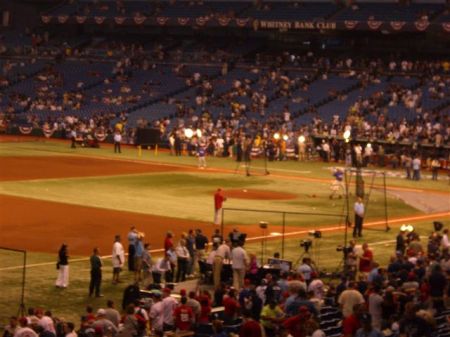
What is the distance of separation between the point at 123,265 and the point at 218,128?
135 ft

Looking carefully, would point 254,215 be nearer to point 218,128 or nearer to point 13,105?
point 218,128

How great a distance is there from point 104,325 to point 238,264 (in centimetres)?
759

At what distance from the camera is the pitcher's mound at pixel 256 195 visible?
49.4 meters

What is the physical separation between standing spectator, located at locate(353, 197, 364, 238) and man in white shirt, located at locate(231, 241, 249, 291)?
34.7ft

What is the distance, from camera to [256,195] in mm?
50125

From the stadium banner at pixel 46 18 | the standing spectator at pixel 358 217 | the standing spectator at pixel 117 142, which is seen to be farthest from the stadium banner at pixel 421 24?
the standing spectator at pixel 358 217

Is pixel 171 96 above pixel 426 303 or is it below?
above

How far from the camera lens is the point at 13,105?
86.6 m

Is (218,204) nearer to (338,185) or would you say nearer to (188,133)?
(338,185)

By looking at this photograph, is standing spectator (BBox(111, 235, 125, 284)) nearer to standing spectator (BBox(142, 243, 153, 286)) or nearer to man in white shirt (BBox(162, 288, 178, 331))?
standing spectator (BBox(142, 243, 153, 286))

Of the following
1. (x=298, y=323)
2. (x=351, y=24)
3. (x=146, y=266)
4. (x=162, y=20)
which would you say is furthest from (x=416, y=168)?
(x=298, y=323)

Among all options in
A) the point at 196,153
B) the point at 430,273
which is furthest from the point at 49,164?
the point at 430,273

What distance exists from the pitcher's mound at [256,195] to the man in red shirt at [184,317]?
26.9 meters

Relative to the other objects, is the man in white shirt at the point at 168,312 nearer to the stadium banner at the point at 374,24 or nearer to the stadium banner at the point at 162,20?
the stadium banner at the point at 374,24
